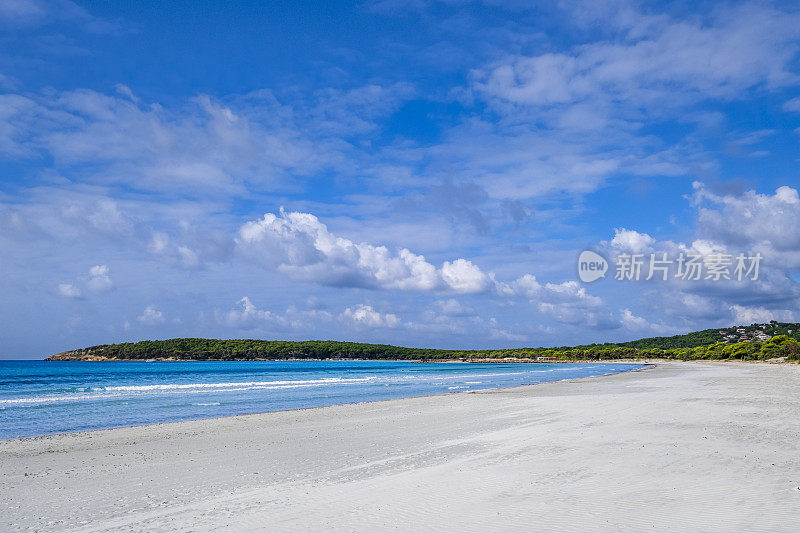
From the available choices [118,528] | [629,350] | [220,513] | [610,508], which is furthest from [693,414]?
[629,350]

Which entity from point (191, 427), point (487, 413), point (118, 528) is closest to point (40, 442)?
point (191, 427)

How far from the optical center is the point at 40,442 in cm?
1559

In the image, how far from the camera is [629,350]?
172 metres

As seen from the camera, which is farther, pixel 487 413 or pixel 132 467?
pixel 487 413

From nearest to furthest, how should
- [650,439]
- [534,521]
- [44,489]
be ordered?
[534,521] < [44,489] < [650,439]

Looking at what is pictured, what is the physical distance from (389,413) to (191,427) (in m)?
7.90

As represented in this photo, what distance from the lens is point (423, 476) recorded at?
9828mm

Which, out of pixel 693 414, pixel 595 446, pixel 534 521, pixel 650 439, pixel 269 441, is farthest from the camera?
pixel 693 414

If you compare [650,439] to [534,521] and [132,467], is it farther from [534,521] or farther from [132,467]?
[132,467]

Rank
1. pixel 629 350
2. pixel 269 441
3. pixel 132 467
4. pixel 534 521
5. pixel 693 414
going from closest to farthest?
pixel 534 521
pixel 132 467
pixel 269 441
pixel 693 414
pixel 629 350

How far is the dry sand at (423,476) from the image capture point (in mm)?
7277

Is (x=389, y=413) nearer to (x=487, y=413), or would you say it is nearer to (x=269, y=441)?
(x=487, y=413)

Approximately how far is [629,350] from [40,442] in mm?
179982

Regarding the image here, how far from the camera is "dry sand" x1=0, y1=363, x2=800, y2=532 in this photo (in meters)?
7.28
